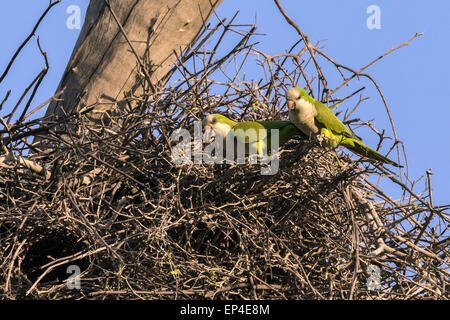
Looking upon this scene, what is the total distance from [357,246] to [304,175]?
409 mm

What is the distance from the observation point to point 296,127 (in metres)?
2.89

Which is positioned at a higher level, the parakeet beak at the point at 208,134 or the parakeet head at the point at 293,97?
the parakeet head at the point at 293,97

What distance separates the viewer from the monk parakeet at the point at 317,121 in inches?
111

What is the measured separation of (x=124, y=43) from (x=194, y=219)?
1.07 m

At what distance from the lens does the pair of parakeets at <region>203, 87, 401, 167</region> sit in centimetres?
281

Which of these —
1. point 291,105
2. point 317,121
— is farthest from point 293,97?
point 317,121

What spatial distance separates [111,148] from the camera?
2.74 m

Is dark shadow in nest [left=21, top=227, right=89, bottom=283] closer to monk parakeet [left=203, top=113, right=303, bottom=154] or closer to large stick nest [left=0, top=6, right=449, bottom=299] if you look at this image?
large stick nest [left=0, top=6, right=449, bottom=299]

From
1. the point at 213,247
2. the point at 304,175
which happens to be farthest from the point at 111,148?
the point at 304,175

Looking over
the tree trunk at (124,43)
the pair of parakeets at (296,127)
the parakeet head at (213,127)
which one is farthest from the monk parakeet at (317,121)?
the tree trunk at (124,43)

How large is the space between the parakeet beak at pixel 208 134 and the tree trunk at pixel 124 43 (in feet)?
1.85

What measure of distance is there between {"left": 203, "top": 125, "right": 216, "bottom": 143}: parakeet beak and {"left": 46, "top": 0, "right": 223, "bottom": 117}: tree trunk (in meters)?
0.56

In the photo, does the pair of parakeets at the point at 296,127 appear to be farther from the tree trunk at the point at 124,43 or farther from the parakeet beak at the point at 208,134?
the tree trunk at the point at 124,43
